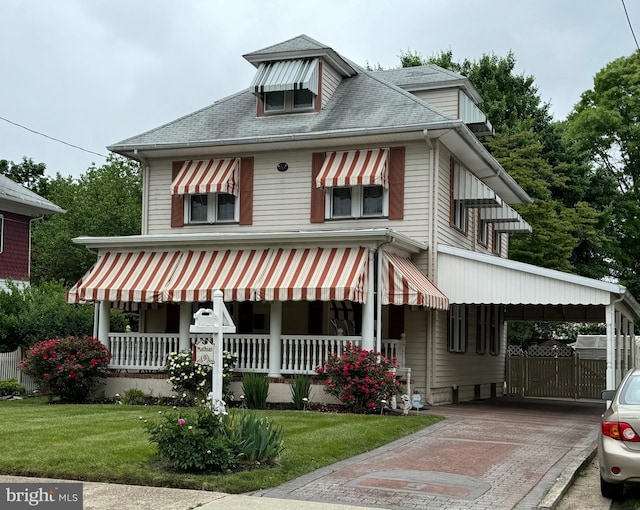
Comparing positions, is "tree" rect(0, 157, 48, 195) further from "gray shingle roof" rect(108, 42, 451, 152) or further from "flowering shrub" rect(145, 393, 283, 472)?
"flowering shrub" rect(145, 393, 283, 472)

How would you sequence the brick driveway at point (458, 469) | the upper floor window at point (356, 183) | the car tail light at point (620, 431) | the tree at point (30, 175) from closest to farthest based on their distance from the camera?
1. the car tail light at point (620, 431)
2. the brick driveway at point (458, 469)
3. the upper floor window at point (356, 183)
4. the tree at point (30, 175)

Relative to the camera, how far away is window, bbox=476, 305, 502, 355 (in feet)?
84.8

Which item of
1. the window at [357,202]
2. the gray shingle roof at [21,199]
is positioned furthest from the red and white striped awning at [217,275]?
the gray shingle roof at [21,199]

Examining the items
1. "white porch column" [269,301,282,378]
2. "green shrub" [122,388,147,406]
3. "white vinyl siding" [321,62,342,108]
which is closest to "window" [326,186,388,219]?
"white vinyl siding" [321,62,342,108]

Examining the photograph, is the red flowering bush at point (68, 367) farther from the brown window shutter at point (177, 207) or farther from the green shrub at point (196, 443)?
the green shrub at point (196, 443)

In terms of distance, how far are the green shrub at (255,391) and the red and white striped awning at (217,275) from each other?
172 cm

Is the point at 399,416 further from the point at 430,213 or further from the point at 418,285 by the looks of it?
the point at 430,213

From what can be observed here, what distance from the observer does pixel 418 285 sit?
18578 mm

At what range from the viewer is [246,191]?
885 inches

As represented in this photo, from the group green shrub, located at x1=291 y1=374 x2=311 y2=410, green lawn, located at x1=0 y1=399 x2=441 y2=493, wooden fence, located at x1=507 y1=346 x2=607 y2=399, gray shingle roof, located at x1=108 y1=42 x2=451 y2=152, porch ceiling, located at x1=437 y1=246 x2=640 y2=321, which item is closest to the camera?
green lawn, located at x1=0 y1=399 x2=441 y2=493

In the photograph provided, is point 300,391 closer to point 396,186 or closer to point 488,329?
point 396,186

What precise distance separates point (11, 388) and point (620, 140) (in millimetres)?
33764

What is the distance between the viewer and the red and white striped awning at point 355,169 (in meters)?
20.6

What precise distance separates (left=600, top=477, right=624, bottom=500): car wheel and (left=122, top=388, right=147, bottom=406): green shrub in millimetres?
11831
